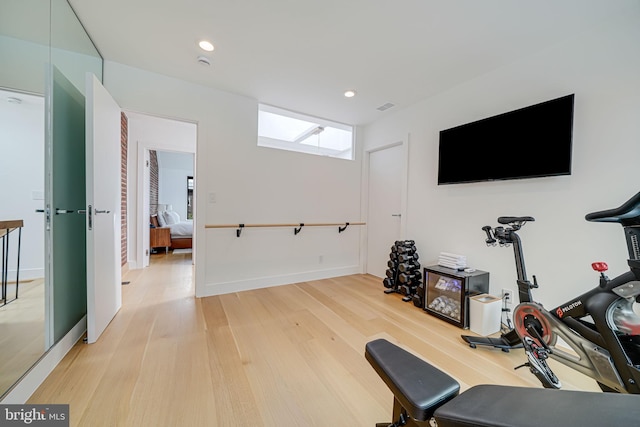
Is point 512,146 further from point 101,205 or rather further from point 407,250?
point 101,205

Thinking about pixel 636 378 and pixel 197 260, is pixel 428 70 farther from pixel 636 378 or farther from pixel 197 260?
pixel 197 260

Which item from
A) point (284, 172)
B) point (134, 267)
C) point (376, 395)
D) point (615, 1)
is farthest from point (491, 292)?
point (134, 267)

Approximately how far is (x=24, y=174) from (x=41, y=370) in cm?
120

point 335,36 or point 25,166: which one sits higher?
point 335,36

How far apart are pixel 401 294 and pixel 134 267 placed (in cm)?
434

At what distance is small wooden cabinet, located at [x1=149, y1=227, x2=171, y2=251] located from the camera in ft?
17.7

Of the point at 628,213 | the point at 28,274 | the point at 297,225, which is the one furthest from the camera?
the point at 297,225

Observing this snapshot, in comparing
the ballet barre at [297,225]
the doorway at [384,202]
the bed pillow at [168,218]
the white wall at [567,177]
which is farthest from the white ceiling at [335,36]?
the bed pillow at [168,218]

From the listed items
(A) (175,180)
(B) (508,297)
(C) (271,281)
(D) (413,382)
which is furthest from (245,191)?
(A) (175,180)

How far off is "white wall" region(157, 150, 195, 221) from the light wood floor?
647 centimetres

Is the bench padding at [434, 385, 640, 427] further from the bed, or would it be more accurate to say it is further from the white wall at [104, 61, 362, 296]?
the bed

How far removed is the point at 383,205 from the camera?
3.88m

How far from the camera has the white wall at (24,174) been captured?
4.40 ft

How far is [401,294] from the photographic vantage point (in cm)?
313
